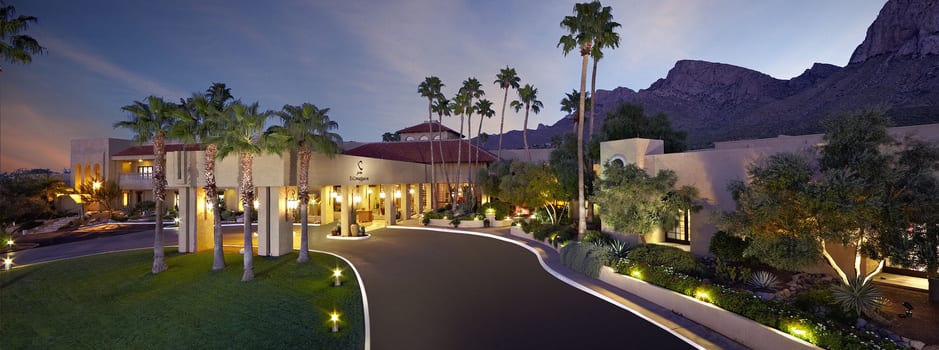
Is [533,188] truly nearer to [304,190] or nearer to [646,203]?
[646,203]

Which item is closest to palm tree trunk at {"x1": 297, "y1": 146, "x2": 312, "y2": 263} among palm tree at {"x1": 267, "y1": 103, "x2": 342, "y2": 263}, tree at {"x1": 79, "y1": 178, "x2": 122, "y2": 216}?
palm tree at {"x1": 267, "y1": 103, "x2": 342, "y2": 263}

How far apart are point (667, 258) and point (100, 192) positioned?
47.5m

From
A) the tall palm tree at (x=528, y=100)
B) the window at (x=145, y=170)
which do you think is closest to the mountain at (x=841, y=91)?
the tall palm tree at (x=528, y=100)

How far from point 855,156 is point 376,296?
13296 mm

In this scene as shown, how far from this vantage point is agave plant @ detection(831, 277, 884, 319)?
9320 millimetres

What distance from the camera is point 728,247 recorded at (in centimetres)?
1500

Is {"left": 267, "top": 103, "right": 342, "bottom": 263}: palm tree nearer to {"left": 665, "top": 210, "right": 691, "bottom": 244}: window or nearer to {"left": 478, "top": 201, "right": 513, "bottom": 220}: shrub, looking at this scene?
{"left": 478, "top": 201, "right": 513, "bottom": 220}: shrub

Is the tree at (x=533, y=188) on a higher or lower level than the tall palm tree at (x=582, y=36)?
lower

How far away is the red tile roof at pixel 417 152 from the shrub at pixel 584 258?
2396 cm

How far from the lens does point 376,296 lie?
12789mm

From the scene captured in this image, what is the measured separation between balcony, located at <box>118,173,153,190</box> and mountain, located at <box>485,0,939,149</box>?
4559 cm

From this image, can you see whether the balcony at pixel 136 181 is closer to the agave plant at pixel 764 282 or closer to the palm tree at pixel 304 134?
the palm tree at pixel 304 134

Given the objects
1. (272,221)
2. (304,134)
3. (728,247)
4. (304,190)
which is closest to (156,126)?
(304,134)

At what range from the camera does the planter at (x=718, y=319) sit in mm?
8258
